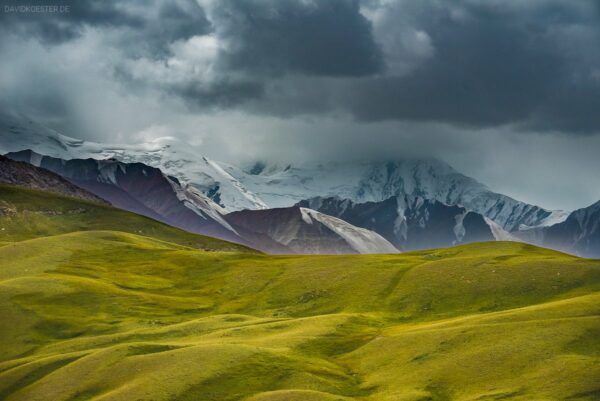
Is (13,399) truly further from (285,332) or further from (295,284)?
(295,284)

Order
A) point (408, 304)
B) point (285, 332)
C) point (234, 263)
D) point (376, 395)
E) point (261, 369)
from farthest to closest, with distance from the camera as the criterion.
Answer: point (234, 263) < point (408, 304) < point (285, 332) < point (261, 369) < point (376, 395)

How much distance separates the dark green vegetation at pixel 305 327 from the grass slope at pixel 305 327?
0.92 feet

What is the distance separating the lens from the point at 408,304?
451ft

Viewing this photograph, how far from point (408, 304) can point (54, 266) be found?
84.0m

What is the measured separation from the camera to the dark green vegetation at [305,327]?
88750 millimetres

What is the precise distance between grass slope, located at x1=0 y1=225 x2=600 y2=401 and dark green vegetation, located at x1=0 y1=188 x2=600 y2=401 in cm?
28

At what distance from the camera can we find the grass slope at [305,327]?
88750mm

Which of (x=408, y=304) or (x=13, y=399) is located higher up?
(x=408, y=304)

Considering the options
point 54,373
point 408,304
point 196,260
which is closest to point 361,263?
point 408,304

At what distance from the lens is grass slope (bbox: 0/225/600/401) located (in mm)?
88750

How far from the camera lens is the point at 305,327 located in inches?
4690

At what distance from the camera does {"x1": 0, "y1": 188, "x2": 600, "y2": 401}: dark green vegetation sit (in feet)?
291

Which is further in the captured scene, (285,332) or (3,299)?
(3,299)

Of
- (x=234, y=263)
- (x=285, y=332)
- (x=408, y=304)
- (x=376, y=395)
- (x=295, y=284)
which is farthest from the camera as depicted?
(x=234, y=263)
